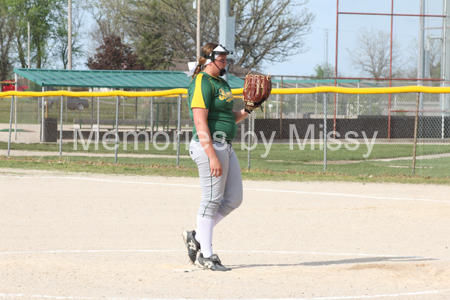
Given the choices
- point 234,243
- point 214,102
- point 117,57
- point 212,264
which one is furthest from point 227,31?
point 117,57

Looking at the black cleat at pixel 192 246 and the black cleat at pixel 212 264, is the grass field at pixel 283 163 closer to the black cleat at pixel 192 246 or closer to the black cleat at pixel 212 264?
the black cleat at pixel 192 246

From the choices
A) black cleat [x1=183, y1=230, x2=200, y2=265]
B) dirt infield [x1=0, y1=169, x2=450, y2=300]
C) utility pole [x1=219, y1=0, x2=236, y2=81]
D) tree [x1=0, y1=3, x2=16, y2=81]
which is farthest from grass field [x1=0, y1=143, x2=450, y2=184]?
tree [x1=0, y1=3, x2=16, y2=81]

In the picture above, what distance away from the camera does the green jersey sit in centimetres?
475

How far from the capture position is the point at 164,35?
41781mm

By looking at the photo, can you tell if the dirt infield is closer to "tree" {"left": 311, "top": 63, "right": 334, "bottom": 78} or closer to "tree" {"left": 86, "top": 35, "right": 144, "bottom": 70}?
"tree" {"left": 86, "top": 35, "right": 144, "bottom": 70}

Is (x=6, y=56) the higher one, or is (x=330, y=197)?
(x=6, y=56)

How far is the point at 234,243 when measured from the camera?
20.2ft

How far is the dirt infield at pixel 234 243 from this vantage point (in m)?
4.37

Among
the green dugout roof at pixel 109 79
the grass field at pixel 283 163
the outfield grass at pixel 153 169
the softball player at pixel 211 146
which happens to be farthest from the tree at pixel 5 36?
the softball player at pixel 211 146

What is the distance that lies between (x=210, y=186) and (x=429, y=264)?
2162mm

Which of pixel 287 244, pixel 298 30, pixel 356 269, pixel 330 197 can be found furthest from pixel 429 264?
pixel 298 30

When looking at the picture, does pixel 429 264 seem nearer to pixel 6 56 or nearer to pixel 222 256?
pixel 222 256

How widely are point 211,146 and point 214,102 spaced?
38 centimetres

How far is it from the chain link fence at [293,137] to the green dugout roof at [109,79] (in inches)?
35.5
